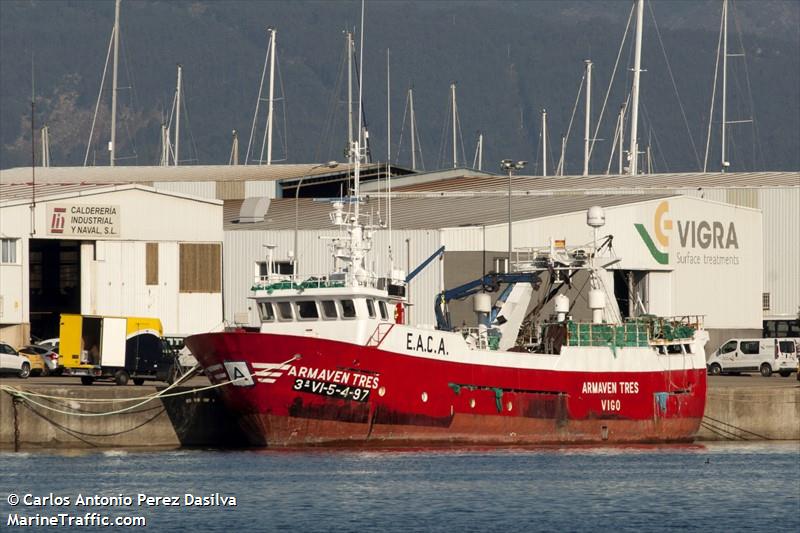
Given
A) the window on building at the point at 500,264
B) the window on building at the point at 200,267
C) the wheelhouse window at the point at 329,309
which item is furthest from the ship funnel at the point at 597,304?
the window on building at the point at 200,267

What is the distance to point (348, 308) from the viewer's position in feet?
173

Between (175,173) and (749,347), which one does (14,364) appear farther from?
(175,173)

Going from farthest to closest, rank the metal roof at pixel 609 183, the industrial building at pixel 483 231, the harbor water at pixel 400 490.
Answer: the metal roof at pixel 609 183
the industrial building at pixel 483 231
the harbor water at pixel 400 490

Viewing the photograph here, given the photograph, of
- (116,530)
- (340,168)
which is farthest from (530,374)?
(340,168)

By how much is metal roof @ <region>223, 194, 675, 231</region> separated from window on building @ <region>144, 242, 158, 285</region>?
13.3 ft

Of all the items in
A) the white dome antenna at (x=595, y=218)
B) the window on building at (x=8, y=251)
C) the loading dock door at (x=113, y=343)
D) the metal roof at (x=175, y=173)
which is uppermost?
the metal roof at (x=175, y=173)

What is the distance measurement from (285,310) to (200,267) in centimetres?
2882

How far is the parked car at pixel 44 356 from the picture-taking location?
71.9 meters

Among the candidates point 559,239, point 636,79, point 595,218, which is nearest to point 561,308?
point 595,218

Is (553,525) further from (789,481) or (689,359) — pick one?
(689,359)

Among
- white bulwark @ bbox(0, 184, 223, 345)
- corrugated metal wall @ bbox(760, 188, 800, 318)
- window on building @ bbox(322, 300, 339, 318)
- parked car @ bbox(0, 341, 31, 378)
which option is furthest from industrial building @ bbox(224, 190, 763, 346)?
window on building @ bbox(322, 300, 339, 318)

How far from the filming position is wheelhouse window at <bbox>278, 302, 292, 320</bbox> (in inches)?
2108

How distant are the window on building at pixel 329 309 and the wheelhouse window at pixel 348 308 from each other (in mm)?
280

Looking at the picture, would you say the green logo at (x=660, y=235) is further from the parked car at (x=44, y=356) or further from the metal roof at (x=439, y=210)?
the parked car at (x=44, y=356)
